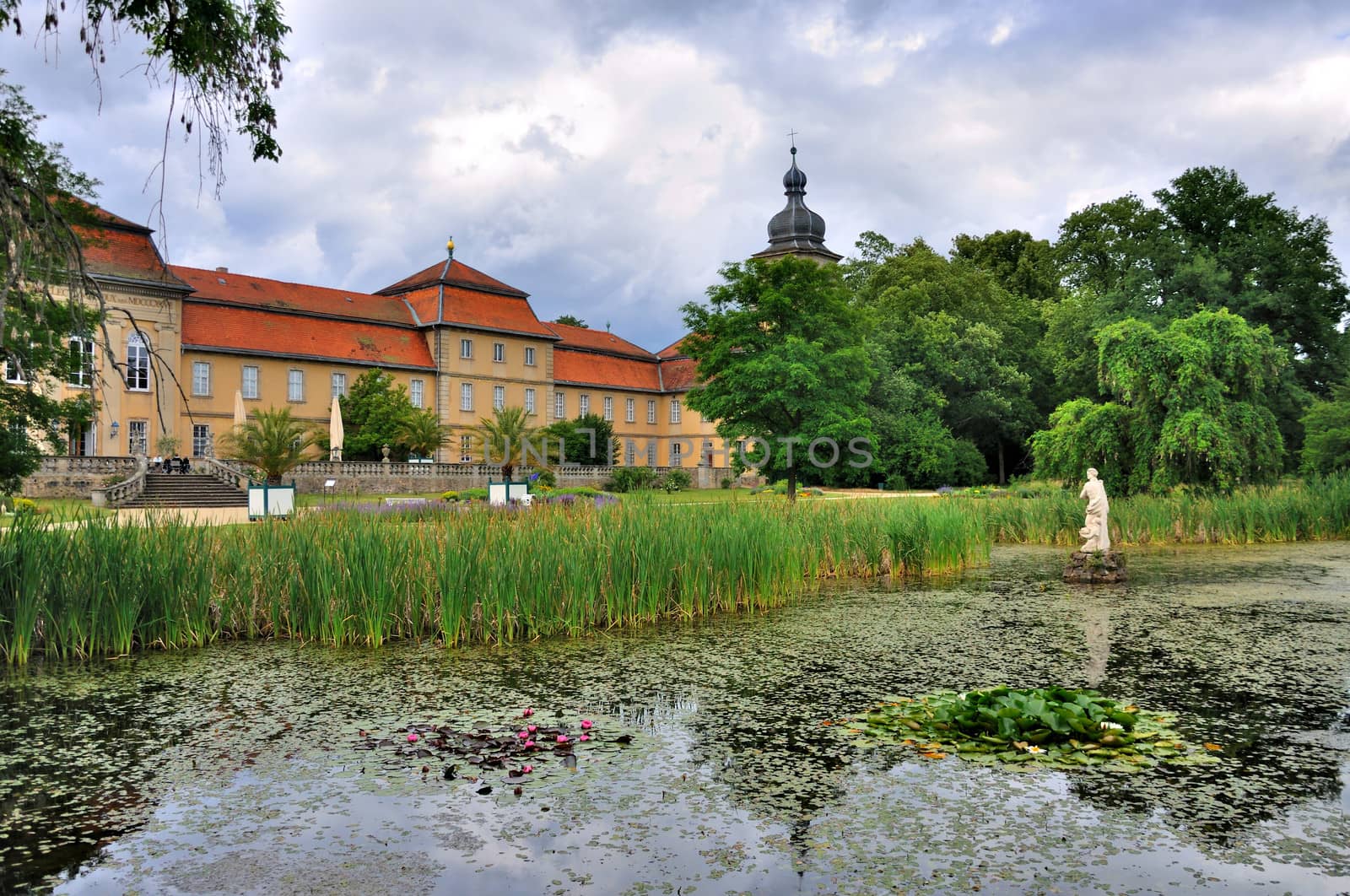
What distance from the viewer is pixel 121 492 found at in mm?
24250

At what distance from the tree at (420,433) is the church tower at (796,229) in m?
20.8

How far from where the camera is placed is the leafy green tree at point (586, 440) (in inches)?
1586

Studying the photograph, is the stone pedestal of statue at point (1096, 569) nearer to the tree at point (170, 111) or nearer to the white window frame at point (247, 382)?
the tree at point (170, 111)

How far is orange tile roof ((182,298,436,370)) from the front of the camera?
37.5 metres

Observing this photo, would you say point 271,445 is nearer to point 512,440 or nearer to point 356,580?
point 512,440

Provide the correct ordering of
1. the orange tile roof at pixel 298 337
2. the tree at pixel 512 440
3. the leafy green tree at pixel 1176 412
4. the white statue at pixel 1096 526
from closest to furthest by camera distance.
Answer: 1. the white statue at pixel 1096 526
2. the leafy green tree at pixel 1176 412
3. the tree at pixel 512 440
4. the orange tile roof at pixel 298 337

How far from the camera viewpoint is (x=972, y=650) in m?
7.16

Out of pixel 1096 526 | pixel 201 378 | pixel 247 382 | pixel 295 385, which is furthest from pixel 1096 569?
pixel 295 385

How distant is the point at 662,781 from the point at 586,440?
128 feet

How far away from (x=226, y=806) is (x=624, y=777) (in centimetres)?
154

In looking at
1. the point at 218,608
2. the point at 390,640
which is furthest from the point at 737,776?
the point at 218,608

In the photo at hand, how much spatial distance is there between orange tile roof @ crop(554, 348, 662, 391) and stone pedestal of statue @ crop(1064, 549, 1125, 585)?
39.1m

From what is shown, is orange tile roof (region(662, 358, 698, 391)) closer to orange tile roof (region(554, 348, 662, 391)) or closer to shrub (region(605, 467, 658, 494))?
orange tile roof (region(554, 348, 662, 391))

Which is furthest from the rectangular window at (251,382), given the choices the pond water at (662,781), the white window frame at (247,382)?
the pond water at (662,781)
